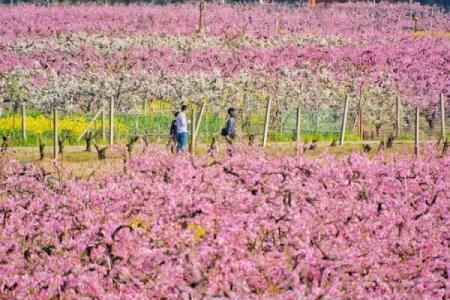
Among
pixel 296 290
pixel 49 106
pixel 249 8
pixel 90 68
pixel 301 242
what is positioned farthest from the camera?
pixel 249 8

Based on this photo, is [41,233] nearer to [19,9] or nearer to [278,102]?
[278,102]

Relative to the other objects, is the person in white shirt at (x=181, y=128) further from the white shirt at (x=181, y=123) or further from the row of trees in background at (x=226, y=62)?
the row of trees in background at (x=226, y=62)

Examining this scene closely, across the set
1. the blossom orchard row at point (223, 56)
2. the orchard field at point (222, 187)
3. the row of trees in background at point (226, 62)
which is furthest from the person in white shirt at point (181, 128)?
the blossom orchard row at point (223, 56)

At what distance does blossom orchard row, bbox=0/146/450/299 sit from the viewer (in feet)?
59.3

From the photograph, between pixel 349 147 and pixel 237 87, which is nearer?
pixel 349 147

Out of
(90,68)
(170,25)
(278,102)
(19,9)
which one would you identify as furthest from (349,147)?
(19,9)

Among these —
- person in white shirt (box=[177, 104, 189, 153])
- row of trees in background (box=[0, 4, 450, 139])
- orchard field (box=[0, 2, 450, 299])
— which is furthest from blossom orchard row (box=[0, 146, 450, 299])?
row of trees in background (box=[0, 4, 450, 139])

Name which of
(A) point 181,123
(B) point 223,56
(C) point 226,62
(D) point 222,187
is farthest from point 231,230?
(B) point 223,56

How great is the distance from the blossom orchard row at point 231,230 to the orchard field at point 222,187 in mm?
37

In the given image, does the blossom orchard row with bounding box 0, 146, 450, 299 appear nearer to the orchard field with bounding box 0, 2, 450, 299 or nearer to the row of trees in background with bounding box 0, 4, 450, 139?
the orchard field with bounding box 0, 2, 450, 299

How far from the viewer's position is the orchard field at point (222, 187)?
722 inches

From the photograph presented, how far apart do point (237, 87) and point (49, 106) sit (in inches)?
290

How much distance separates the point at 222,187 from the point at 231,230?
3.73 metres

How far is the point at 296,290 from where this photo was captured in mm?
16312
